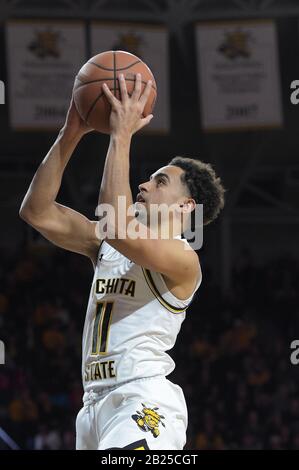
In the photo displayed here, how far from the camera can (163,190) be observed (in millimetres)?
3914

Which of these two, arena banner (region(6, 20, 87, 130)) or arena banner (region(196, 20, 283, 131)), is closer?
arena banner (region(6, 20, 87, 130))

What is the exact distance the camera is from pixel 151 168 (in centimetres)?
1505

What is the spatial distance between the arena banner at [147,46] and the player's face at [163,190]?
23.7 ft

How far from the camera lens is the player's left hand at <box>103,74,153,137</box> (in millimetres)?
3465

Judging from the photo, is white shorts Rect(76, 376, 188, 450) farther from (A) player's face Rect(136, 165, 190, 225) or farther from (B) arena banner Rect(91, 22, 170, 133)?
(B) arena banner Rect(91, 22, 170, 133)

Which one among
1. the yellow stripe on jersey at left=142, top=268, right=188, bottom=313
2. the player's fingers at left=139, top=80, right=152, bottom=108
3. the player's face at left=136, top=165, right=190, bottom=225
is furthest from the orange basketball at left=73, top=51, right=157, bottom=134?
the yellow stripe on jersey at left=142, top=268, right=188, bottom=313

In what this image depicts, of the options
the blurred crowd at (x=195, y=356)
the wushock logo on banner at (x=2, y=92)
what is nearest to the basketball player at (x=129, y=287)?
the blurred crowd at (x=195, y=356)

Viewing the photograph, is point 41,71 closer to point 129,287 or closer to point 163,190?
point 163,190

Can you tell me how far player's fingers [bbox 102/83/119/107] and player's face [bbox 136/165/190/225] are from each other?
0.50m

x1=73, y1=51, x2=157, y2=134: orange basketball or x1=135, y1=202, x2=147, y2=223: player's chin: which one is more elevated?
x1=73, y1=51, x2=157, y2=134: orange basketball

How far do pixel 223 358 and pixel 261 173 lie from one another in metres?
5.16

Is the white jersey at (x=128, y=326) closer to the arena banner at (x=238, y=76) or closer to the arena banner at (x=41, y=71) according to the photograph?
the arena banner at (x=41, y=71)
